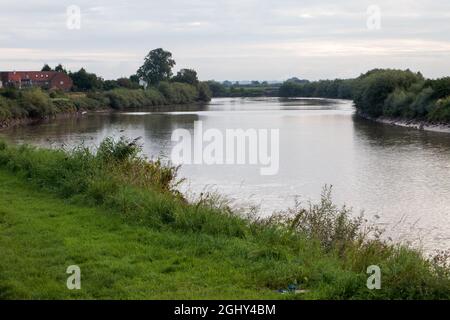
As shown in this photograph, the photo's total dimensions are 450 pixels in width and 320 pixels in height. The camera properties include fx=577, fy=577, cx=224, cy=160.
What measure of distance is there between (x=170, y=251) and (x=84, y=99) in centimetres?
7412

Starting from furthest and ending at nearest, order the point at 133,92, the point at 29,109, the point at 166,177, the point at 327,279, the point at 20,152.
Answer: the point at 133,92 < the point at 29,109 < the point at 20,152 < the point at 166,177 < the point at 327,279

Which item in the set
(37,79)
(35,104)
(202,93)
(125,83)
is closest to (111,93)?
(37,79)

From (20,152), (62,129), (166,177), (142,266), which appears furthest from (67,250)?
(62,129)

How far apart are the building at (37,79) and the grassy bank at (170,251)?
82610mm

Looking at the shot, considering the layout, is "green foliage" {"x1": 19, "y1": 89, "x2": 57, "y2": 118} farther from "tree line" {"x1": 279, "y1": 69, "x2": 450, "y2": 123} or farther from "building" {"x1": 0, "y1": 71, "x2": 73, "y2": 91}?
"tree line" {"x1": 279, "y1": 69, "x2": 450, "y2": 123}

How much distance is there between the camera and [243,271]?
6176 mm

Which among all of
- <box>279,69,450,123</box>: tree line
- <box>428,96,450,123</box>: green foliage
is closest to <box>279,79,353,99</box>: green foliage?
<box>279,69,450,123</box>: tree line

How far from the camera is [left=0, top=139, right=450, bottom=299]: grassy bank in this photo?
5.44m

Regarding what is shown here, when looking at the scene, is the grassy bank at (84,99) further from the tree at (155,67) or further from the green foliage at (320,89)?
the green foliage at (320,89)

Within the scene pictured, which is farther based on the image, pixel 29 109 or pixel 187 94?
pixel 187 94

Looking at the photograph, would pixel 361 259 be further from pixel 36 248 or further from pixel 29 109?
pixel 29 109

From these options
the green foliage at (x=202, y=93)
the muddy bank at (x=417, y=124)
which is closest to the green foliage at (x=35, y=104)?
the muddy bank at (x=417, y=124)

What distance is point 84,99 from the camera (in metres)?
78.2

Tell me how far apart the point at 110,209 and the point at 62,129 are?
40.1 m
